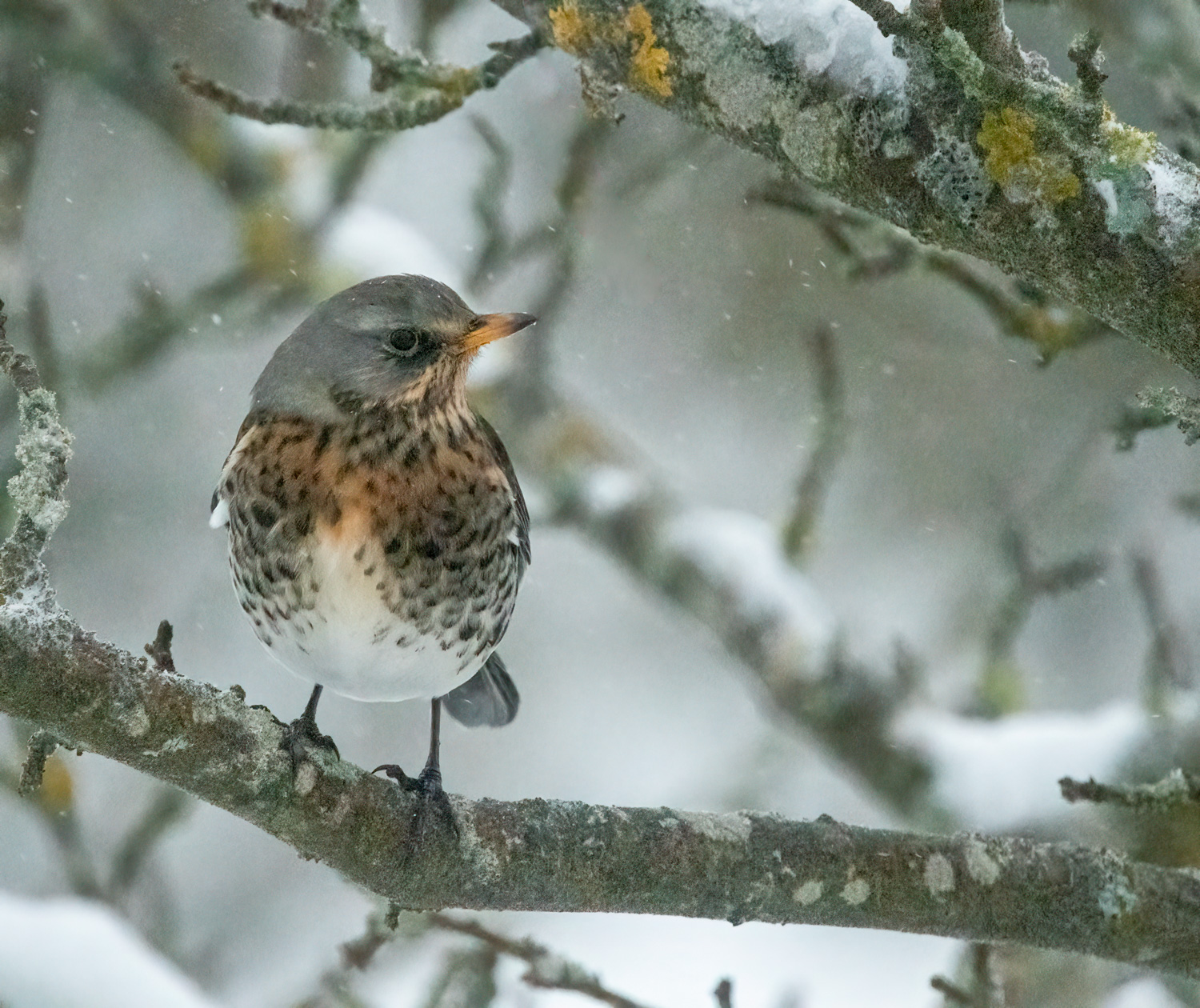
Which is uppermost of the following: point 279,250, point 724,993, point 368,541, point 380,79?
point 279,250

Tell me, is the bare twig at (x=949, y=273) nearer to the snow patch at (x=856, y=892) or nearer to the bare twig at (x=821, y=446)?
the bare twig at (x=821, y=446)

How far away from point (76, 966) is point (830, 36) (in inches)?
107

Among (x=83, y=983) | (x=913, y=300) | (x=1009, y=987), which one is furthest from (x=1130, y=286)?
(x=913, y=300)

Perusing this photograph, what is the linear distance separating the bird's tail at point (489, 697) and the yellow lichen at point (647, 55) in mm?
1786

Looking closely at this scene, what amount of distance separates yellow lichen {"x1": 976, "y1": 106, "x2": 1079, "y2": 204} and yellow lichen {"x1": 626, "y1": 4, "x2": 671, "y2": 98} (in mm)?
588

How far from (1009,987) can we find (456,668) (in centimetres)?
172

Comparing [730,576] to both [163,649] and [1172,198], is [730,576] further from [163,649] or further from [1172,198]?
[1172,198]

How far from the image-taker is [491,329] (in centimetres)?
297

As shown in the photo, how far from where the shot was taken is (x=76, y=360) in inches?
183

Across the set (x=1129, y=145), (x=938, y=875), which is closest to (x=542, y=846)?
(x=938, y=875)

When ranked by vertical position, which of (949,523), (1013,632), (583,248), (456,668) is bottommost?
(456,668)

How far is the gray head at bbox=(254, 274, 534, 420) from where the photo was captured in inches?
116

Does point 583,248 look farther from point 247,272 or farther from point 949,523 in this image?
point 949,523

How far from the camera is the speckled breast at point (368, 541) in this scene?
2.84 meters
